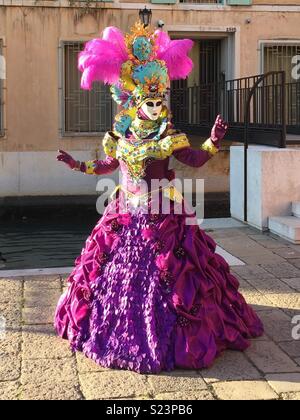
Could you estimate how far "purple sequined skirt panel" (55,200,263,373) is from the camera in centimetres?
371

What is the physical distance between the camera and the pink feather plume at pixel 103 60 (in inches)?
164

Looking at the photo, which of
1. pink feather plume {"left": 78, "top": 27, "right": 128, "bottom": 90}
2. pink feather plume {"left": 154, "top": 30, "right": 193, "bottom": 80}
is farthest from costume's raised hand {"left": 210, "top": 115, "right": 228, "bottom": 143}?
pink feather plume {"left": 78, "top": 27, "right": 128, "bottom": 90}

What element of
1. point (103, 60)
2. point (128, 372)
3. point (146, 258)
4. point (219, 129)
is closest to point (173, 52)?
point (103, 60)

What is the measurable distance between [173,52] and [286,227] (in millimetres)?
3727

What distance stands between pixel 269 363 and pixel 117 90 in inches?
80.7

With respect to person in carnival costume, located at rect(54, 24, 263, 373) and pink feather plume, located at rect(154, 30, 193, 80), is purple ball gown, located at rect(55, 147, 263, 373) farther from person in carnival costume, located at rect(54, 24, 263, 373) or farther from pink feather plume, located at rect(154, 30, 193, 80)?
pink feather plume, located at rect(154, 30, 193, 80)

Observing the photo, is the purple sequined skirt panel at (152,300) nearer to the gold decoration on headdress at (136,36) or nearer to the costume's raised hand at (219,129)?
the costume's raised hand at (219,129)

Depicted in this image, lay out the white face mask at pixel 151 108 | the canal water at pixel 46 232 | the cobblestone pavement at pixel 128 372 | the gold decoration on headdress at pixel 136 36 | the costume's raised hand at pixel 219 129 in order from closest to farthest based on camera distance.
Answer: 1. the cobblestone pavement at pixel 128 372
2. the costume's raised hand at pixel 219 129
3. the white face mask at pixel 151 108
4. the gold decoration on headdress at pixel 136 36
5. the canal water at pixel 46 232

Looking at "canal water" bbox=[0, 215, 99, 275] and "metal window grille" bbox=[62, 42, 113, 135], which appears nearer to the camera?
"canal water" bbox=[0, 215, 99, 275]

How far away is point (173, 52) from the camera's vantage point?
4332 millimetres

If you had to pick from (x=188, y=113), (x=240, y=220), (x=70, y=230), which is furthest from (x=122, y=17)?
(x=240, y=220)

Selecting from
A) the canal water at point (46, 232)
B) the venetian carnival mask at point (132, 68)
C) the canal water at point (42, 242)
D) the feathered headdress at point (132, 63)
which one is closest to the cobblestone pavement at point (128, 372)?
the venetian carnival mask at point (132, 68)

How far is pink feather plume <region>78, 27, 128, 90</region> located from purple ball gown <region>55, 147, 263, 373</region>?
0.59 m
